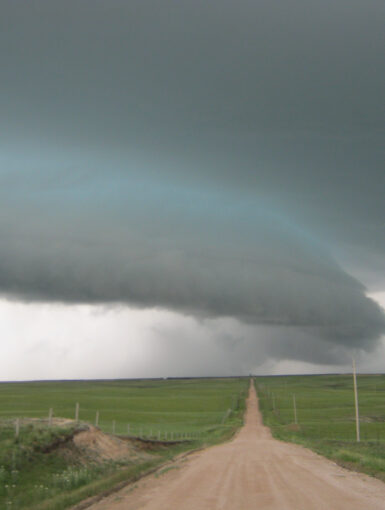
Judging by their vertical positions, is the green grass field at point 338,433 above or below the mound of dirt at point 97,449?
below

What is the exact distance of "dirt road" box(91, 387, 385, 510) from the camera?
1614cm

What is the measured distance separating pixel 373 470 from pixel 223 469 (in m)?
7.66

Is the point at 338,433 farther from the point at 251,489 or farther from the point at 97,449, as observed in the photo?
the point at 251,489

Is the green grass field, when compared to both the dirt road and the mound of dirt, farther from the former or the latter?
the mound of dirt

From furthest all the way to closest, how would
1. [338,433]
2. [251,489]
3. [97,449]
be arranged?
[338,433] → [97,449] → [251,489]

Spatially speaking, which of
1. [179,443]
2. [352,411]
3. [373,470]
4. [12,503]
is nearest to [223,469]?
[373,470]

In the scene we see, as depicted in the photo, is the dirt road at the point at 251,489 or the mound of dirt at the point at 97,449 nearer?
the dirt road at the point at 251,489

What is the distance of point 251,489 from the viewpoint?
19125 mm

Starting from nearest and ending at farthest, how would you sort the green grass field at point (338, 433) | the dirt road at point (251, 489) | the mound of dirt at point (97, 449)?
the dirt road at point (251, 489)
the mound of dirt at point (97, 449)
the green grass field at point (338, 433)

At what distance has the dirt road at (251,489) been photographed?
16141 millimetres

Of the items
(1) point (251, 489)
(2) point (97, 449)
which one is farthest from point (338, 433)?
(1) point (251, 489)

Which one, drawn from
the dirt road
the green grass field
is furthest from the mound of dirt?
the green grass field

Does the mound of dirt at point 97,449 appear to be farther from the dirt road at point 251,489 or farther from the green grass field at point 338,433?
the green grass field at point 338,433

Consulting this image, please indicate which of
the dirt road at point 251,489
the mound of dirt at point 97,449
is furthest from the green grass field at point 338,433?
the mound of dirt at point 97,449
